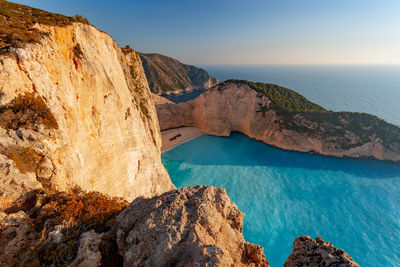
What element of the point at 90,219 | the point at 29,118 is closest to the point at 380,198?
the point at 90,219

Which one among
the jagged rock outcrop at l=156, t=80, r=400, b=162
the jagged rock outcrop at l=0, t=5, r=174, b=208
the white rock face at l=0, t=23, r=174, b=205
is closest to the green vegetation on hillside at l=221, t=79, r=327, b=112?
the jagged rock outcrop at l=156, t=80, r=400, b=162

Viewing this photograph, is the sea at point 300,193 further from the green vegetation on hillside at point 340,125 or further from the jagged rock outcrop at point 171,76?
the jagged rock outcrop at point 171,76

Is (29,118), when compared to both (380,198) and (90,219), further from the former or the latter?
(380,198)

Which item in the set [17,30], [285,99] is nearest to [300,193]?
[285,99]

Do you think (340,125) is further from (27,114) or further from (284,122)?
(27,114)

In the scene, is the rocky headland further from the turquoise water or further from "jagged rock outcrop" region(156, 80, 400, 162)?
"jagged rock outcrop" region(156, 80, 400, 162)

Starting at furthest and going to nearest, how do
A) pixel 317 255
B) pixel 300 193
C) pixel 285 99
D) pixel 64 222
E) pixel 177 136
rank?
pixel 177 136, pixel 285 99, pixel 300 193, pixel 64 222, pixel 317 255

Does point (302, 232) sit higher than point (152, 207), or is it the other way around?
point (152, 207)
